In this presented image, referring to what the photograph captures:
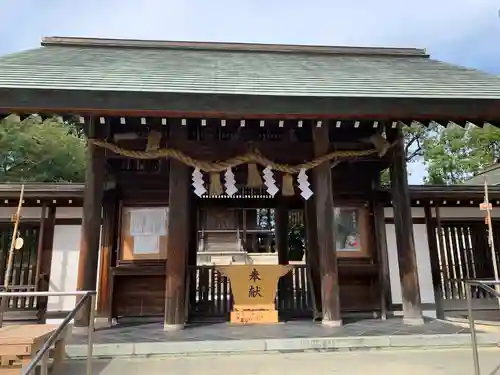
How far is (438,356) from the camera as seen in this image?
14.8 ft

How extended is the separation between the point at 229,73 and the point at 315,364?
4.38 m

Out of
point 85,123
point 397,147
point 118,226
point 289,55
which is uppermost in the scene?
point 289,55

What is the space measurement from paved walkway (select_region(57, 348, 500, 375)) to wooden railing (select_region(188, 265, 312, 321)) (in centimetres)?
264

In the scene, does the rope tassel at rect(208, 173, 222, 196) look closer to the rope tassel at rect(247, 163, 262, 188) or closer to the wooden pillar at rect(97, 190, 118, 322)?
the rope tassel at rect(247, 163, 262, 188)

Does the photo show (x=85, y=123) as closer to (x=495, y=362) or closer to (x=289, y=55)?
(x=289, y=55)

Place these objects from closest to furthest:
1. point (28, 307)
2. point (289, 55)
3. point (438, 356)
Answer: point (438, 356)
point (28, 307)
point (289, 55)

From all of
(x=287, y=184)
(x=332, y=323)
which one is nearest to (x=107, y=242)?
(x=287, y=184)

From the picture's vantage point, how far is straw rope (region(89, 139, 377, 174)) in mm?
5902

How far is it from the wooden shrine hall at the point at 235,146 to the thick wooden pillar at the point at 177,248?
22 mm

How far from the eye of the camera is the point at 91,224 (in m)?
5.84

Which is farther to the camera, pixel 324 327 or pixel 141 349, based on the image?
pixel 324 327

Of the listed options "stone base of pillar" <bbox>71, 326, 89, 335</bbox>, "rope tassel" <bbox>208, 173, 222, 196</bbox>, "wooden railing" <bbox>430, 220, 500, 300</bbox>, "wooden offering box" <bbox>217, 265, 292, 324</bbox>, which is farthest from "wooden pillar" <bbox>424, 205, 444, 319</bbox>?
"stone base of pillar" <bbox>71, 326, 89, 335</bbox>

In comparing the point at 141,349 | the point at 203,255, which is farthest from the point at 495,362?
the point at 203,255

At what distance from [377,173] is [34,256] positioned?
23.5 feet
